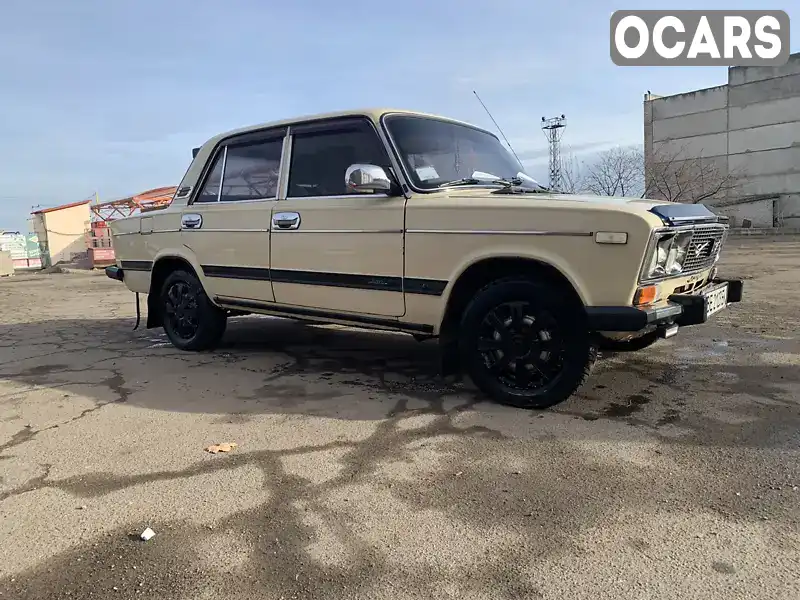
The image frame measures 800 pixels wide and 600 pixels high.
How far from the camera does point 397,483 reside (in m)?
2.91

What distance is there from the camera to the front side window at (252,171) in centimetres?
509

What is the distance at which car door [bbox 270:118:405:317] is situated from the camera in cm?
428

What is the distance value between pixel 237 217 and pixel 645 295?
3448mm

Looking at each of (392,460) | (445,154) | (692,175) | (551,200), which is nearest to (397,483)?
(392,460)

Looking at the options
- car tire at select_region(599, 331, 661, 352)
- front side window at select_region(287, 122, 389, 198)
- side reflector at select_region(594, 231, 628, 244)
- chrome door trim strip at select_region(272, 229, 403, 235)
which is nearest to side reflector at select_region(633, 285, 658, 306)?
side reflector at select_region(594, 231, 628, 244)

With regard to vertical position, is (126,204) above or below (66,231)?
above

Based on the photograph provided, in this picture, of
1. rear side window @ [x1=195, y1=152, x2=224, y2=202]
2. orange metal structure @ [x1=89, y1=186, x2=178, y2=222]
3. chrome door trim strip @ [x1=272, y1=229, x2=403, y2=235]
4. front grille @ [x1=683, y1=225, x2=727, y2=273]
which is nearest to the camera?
front grille @ [x1=683, y1=225, x2=727, y2=273]

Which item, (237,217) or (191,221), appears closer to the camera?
(237,217)

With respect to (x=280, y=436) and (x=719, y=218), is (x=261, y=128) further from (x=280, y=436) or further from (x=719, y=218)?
(x=719, y=218)

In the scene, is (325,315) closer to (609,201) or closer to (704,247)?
(609,201)

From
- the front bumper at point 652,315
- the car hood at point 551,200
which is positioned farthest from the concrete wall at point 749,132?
the front bumper at point 652,315

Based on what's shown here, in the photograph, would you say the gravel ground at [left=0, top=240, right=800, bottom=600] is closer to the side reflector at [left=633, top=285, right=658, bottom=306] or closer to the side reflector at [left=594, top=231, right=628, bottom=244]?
the side reflector at [left=633, top=285, right=658, bottom=306]

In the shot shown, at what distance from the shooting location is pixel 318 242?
4648mm

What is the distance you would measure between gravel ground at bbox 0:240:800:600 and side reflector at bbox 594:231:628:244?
43.6 inches
